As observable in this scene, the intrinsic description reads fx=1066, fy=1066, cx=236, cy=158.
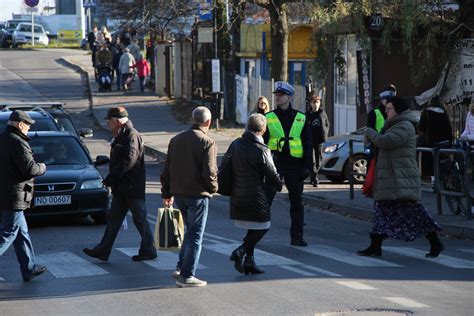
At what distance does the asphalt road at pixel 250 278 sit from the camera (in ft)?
30.4

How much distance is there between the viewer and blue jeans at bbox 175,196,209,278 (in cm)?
1013

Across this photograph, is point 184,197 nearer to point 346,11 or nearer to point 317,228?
point 317,228

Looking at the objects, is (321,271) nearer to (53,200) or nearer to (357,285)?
(357,285)

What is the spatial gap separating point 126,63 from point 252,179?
3155 centimetres

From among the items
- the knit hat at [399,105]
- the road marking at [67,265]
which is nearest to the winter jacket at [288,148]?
the knit hat at [399,105]

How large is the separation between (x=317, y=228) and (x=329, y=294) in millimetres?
6006

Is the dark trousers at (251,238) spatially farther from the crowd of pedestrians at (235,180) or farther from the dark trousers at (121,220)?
the dark trousers at (121,220)

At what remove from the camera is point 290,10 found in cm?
3042

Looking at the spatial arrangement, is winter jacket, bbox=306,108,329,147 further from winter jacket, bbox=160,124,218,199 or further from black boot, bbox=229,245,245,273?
winter jacket, bbox=160,124,218,199

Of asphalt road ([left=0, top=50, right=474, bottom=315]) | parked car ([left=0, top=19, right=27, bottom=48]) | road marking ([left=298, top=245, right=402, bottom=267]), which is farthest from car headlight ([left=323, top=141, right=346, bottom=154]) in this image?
parked car ([left=0, top=19, right=27, bottom=48])

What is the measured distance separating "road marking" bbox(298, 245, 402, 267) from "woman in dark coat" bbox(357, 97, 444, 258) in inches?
13.6

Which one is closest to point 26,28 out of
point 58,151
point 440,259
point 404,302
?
point 58,151

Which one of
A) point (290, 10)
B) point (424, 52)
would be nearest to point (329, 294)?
point (424, 52)

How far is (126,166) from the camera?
11.5m
